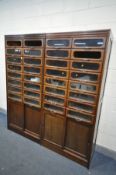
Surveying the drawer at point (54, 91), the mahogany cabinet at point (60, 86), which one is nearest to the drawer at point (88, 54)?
the mahogany cabinet at point (60, 86)

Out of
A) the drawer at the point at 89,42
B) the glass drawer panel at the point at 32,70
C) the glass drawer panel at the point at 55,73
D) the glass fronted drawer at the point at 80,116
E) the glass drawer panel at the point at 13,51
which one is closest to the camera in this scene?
the drawer at the point at 89,42

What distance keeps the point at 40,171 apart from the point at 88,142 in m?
0.72

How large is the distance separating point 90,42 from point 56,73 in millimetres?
589

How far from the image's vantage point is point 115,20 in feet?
5.47

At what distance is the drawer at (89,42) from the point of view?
54.9 inches

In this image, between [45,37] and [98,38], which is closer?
[98,38]

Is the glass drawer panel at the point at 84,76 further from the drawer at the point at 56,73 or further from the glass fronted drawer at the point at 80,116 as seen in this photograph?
the glass fronted drawer at the point at 80,116

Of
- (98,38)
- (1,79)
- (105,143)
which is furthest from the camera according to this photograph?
(1,79)

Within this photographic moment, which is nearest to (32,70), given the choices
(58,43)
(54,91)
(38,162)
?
(54,91)

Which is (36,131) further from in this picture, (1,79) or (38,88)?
(1,79)

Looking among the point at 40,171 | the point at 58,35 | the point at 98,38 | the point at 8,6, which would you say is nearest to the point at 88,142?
the point at 40,171

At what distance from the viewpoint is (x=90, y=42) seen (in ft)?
4.81

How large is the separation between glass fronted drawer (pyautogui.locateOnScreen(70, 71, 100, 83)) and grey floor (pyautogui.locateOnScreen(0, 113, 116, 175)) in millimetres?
1189

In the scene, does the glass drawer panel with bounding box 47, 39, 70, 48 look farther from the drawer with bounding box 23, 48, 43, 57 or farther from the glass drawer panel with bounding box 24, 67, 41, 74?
the glass drawer panel with bounding box 24, 67, 41, 74
